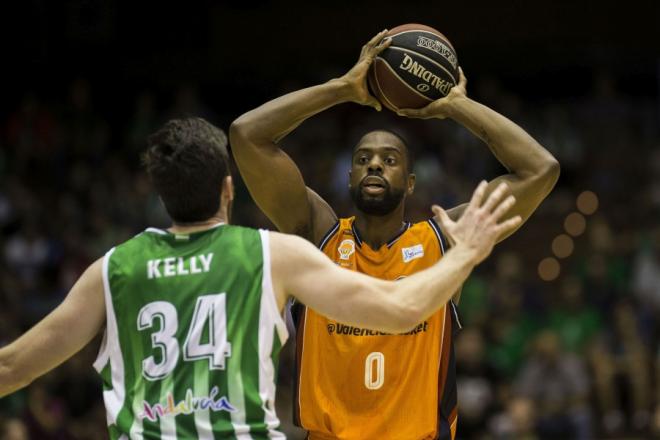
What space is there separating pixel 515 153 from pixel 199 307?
2.43m

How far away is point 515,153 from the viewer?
19.9 ft

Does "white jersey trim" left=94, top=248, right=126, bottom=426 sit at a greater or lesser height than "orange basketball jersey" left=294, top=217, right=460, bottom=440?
greater

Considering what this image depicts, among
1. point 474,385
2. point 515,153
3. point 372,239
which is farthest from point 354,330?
point 474,385

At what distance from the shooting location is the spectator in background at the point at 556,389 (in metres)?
12.7

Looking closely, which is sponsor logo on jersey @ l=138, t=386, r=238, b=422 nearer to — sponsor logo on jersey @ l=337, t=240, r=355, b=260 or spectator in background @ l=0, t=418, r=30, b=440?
sponsor logo on jersey @ l=337, t=240, r=355, b=260

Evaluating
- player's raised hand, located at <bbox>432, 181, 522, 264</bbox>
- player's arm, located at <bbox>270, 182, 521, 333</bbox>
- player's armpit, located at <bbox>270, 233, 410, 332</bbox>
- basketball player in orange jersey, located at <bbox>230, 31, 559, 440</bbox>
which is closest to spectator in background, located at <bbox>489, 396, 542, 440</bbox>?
basketball player in orange jersey, located at <bbox>230, 31, 559, 440</bbox>

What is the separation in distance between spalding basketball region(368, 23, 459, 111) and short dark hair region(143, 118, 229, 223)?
1.93 m

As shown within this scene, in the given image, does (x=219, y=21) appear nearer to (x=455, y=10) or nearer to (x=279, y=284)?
(x=455, y=10)

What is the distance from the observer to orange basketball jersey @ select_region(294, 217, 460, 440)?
19.0 feet

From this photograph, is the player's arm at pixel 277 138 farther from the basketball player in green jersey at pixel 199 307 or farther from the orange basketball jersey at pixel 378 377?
the basketball player in green jersey at pixel 199 307

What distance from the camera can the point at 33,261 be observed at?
52.4ft

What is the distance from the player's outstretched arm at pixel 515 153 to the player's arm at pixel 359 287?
1704 millimetres

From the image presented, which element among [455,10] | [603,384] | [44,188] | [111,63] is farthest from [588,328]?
[111,63]

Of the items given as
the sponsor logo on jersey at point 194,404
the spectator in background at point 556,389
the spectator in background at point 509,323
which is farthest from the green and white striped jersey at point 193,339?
the spectator in background at point 509,323
